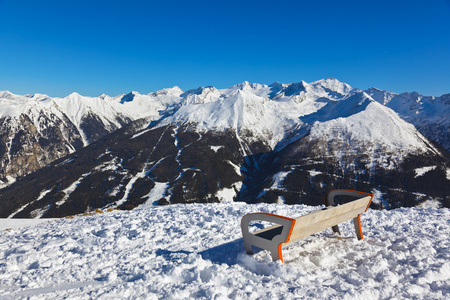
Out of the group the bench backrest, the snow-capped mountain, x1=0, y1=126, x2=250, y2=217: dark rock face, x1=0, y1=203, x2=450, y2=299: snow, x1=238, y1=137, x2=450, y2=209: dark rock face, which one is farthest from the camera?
x1=0, y1=126, x2=250, y2=217: dark rock face

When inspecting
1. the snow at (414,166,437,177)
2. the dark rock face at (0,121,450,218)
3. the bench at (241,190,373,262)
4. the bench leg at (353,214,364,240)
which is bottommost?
the snow at (414,166,437,177)

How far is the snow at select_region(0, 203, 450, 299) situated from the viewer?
21.4 ft

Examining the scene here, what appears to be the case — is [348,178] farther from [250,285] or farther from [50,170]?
[50,170]

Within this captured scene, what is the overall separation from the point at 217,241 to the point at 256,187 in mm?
141868

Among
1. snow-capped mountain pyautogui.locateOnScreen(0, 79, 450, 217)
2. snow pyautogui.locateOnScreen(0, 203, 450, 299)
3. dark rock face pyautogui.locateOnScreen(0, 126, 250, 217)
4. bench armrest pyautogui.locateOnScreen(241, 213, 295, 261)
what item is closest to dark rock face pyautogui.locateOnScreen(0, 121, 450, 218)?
dark rock face pyautogui.locateOnScreen(0, 126, 250, 217)

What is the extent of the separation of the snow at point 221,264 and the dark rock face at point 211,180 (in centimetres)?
12232

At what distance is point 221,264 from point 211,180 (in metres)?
150

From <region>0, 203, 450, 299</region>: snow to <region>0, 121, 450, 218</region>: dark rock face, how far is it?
4816 inches

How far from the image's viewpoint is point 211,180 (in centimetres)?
15762

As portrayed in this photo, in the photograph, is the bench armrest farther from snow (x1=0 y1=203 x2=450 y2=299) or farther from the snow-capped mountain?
the snow-capped mountain

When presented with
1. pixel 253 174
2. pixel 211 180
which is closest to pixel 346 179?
pixel 253 174

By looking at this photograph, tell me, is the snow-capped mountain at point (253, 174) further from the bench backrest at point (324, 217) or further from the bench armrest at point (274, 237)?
the bench armrest at point (274, 237)

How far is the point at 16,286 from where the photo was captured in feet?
25.0

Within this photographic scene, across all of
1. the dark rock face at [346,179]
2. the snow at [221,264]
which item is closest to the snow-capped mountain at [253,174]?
the dark rock face at [346,179]
